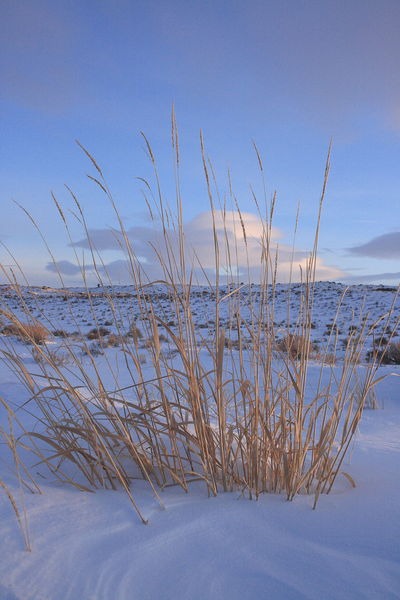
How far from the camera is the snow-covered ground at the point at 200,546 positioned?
907mm

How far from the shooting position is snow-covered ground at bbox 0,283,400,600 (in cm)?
91

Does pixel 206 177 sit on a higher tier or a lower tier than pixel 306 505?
higher

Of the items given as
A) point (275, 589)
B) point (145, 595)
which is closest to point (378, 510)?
point (275, 589)

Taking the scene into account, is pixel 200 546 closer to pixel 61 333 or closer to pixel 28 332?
pixel 28 332

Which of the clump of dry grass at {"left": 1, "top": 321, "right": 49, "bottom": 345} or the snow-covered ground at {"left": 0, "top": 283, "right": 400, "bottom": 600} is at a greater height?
the clump of dry grass at {"left": 1, "top": 321, "right": 49, "bottom": 345}

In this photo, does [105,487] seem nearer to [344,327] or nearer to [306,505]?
[306,505]

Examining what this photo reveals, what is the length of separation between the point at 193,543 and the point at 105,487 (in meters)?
0.42

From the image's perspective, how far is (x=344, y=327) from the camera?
10766 mm

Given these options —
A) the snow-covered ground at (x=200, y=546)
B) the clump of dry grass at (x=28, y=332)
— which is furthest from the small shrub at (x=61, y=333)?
the snow-covered ground at (x=200, y=546)

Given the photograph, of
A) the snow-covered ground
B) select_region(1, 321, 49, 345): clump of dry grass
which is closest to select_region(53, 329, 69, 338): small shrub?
select_region(1, 321, 49, 345): clump of dry grass

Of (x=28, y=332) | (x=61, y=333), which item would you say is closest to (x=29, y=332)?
(x=28, y=332)

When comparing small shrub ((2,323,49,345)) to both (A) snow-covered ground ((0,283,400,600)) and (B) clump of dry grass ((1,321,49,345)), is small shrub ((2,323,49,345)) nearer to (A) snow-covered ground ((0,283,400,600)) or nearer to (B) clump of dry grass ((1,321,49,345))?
(B) clump of dry grass ((1,321,49,345))

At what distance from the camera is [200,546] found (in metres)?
1.05

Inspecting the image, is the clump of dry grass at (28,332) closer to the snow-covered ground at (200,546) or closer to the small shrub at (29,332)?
the small shrub at (29,332)
